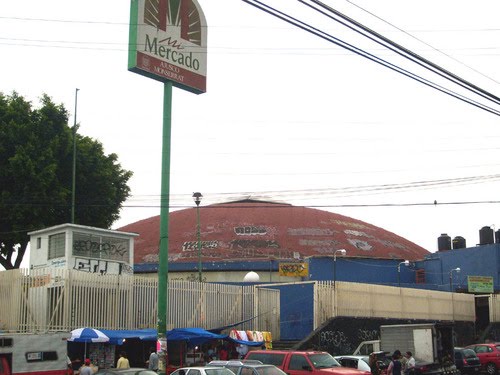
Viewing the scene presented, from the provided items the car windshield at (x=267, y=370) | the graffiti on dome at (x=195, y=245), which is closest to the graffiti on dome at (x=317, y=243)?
the graffiti on dome at (x=195, y=245)

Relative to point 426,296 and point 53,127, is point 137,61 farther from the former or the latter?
point 426,296

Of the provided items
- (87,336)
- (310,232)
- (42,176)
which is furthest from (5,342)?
(310,232)

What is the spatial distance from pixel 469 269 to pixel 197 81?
42.4 metres

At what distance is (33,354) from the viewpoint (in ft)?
72.4

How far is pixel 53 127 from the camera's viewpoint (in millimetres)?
47812

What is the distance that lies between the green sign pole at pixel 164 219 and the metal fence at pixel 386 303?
1437 cm

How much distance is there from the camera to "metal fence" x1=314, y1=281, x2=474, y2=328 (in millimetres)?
38844

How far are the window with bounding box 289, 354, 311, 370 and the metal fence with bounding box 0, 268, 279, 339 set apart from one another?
9.25 meters

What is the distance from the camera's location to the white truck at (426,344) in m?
29.0

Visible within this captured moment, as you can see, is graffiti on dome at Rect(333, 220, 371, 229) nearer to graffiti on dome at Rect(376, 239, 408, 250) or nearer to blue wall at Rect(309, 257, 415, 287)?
graffiti on dome at Rect(376, 239, 408, 250)

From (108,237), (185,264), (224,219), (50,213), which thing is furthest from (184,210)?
(108,237)

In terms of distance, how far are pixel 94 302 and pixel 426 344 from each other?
1315cm

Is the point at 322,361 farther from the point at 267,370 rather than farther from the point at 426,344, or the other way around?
the point at 426,344

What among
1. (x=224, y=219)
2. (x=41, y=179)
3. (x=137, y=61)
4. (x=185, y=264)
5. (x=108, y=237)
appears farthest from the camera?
(x=224, y=219)
